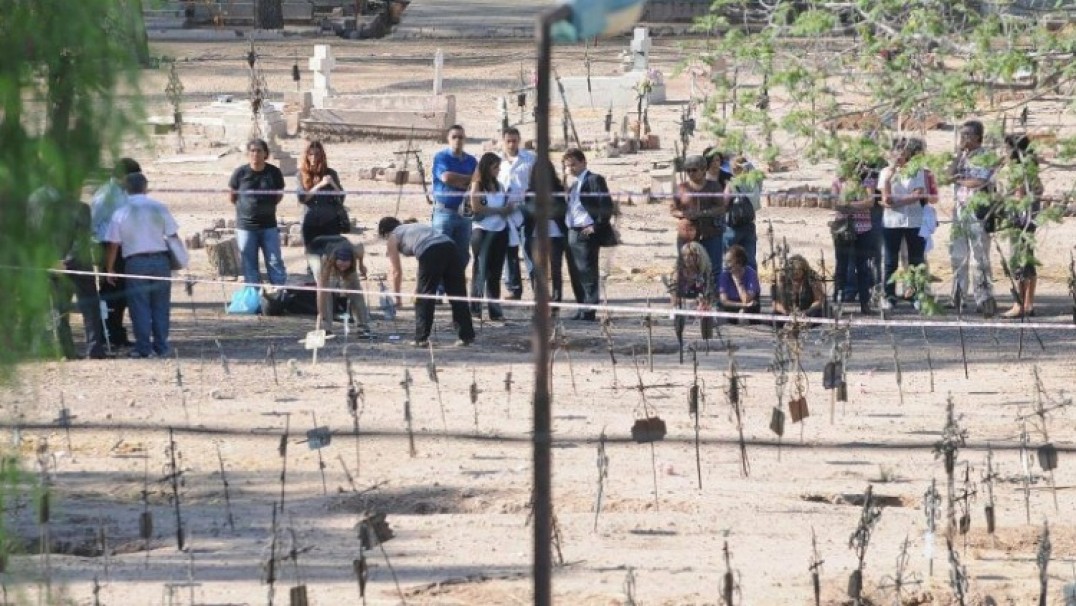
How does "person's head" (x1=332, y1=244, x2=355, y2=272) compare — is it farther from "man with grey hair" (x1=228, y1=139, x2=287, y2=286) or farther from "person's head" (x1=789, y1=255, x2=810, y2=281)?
"person's head" (x1=789, y1=255, x2=810, y2=281)

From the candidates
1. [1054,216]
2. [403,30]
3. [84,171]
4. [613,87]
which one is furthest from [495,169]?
[403,30]

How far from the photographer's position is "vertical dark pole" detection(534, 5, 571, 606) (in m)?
5.90

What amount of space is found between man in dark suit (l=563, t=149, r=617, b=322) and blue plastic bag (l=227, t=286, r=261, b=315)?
8.45ft

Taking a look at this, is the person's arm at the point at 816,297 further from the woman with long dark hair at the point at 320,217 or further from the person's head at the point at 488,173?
the woman with long dark hair at the point at 320,217

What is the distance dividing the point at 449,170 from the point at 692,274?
214cm

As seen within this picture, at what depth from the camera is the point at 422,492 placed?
37.8ft

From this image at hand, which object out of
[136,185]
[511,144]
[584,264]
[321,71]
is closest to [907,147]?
[584,264]

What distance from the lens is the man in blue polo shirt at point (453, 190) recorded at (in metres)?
16.5

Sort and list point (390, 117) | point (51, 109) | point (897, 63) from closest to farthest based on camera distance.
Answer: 1. point (51, 109)
2. point (897, 63)
3. point (390, 117)

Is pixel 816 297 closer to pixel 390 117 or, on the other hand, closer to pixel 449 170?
pixel 449 170

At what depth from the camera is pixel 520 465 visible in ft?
39.5

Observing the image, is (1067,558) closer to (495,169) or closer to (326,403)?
(326,403)

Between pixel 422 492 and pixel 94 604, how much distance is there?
284cm

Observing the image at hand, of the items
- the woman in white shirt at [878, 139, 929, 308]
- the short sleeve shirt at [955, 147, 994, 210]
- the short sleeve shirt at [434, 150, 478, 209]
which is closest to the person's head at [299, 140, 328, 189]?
the short sleeve shirt at [434, 150, 478, 209]
